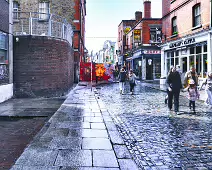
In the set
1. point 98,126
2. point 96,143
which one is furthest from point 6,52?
point 96,143

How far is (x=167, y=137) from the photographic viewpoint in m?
6.25

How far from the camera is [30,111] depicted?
9.91m

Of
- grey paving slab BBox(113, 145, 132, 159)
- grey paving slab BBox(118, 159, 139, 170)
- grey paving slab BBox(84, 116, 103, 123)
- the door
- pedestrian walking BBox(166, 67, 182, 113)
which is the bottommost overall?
grey paving slab BBox(118, 159, 139, 170)

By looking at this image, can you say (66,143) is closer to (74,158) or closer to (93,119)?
(74,158)

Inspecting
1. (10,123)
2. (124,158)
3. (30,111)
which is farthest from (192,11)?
(124,158)

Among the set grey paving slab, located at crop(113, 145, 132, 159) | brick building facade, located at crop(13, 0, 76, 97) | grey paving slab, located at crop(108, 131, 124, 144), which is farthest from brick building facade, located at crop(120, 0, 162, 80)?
grey paving slab, located at crop(113, 145, 132, 159)

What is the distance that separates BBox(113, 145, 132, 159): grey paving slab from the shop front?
13433mm

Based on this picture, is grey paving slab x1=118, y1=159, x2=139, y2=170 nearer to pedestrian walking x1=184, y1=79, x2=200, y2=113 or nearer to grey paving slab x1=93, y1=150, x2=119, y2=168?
grey paving slab x1=93, y1=150, x2=119, y2=168

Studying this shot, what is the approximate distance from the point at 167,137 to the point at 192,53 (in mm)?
15762

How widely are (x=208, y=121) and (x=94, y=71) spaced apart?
74.2 feet

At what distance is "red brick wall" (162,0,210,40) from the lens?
18.0m

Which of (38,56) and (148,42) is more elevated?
(148,42)

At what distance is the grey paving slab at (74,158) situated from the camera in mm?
4324

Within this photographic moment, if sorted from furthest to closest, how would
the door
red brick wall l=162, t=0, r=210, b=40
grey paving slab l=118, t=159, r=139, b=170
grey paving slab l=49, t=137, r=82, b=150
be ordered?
the door → red brick wall l=162, t=0, r=210, b=40 → grey paving slab l=49, t=137, r=82, b=150 → grey paving slab l=118, t=159, r=139, b=170
